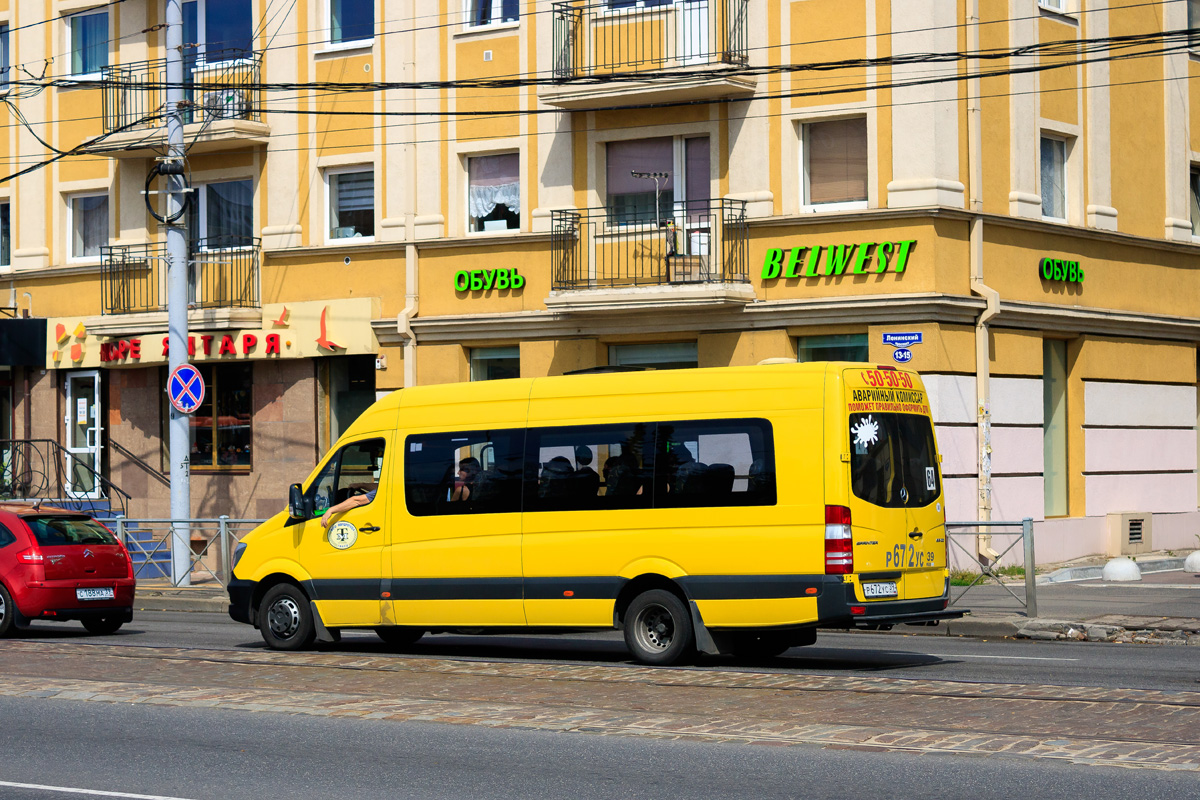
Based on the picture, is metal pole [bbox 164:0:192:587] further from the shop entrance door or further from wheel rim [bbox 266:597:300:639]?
wheel rim [bbox 266:597:300:639]

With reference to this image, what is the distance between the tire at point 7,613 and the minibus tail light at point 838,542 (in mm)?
9636

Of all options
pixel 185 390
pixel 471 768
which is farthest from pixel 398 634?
pixel 185 390

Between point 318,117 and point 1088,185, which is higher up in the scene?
point 318,117

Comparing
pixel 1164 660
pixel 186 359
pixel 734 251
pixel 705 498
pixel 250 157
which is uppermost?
pixel 250 157

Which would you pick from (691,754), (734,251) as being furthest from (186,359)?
(691,754)

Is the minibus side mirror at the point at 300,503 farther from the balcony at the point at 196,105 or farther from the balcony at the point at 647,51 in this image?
the balcony at the point at 196,105

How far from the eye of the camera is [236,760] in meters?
9.31

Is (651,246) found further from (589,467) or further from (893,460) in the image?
(893,460)

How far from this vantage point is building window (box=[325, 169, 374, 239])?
2767cm

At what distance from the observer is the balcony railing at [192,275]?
28.4 meters

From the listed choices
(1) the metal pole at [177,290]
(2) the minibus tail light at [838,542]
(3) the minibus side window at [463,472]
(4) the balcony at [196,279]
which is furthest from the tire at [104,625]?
(4) the balcony at [196,279]

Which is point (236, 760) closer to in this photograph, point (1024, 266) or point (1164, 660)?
point (1164, 660)

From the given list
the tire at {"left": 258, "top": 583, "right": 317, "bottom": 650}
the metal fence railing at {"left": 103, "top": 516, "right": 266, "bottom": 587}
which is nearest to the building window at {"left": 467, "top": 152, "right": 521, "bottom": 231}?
the metal fence railing at {"left": 103, "top": 516, "right": 266, "bottom": 587}

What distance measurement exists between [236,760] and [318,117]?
1996 cm
